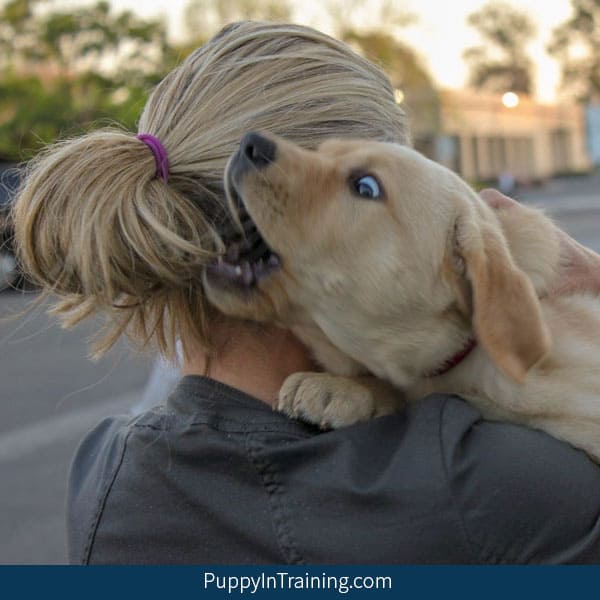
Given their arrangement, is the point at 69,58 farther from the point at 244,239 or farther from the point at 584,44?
the point at 584,44

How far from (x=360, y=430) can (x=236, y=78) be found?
816 millimetres

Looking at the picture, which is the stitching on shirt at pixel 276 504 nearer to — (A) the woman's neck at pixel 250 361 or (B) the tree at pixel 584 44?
(A) the woman's neck at pixel 250 361

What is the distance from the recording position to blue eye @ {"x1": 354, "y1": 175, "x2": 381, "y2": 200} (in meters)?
2.26

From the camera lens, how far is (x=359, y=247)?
2.25 m

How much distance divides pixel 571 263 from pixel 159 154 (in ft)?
4.00

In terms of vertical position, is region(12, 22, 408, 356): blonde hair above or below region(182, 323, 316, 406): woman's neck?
above

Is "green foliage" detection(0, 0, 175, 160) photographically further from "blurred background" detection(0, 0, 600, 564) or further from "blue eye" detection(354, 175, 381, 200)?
"blue eye" detection(354, 175, 381, 200)

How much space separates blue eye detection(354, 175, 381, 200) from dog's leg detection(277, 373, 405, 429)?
0.43m

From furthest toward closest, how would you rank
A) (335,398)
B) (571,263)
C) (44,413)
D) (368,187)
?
1. (44,413)
2. (571,263)
3. (368,187)
4. (335,398)

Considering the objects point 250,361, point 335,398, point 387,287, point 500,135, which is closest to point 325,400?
point 335,398

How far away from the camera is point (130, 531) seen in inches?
74.8

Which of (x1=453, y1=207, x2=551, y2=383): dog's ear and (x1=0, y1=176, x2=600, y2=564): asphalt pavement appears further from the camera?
(x1=0, y1=176, x2=600, y2=564): asphalt pavement

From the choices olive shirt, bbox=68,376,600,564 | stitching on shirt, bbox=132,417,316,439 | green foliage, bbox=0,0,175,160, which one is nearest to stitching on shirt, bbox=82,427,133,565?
olive shirt, bbox=68,376,600,564

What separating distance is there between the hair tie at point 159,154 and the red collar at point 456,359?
78 centimetres
